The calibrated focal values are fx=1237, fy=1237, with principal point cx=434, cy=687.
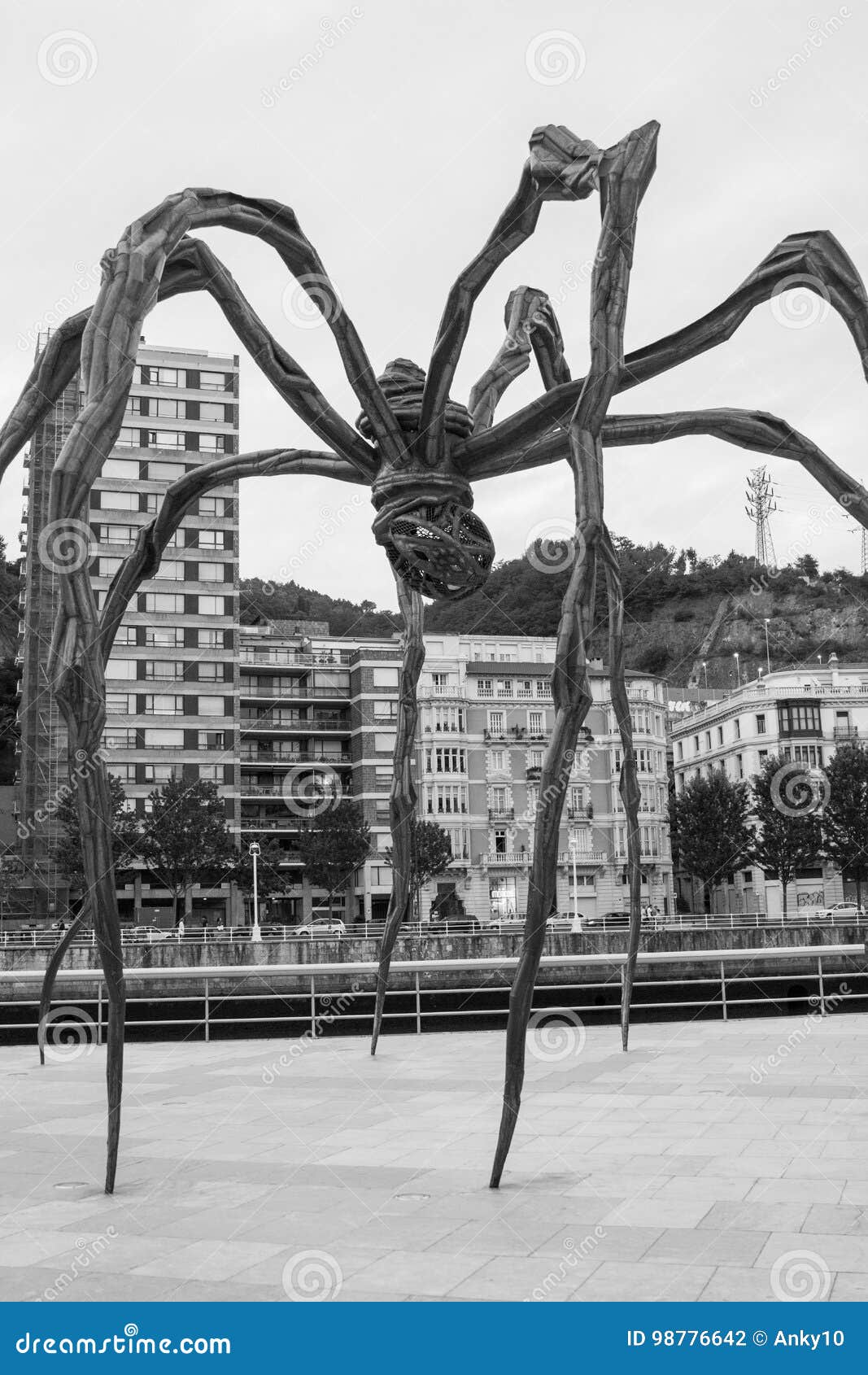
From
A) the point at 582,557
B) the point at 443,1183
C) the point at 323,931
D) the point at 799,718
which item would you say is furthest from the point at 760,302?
the point at 799,718

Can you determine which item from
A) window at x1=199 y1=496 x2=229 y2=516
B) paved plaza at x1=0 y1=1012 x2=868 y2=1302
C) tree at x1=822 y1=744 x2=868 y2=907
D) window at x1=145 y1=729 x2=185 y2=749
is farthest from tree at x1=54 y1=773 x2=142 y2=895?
paved plaza at x1=0 y1=1012 x2=868 y2=1302

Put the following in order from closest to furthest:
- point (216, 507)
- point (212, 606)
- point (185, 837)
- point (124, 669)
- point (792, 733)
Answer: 1. point (185, 837)
2. point (124, 669)
3. point (216, 507)
4. point (212, 606)
5. point (792, 733)

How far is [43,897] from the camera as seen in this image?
51875mm

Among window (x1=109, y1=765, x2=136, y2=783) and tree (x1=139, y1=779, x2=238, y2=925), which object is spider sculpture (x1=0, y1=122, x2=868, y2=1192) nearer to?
tree (x1=139, y1=779, x2=238, y2=925)

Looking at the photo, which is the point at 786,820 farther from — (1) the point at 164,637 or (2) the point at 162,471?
(2) the point at 162,471

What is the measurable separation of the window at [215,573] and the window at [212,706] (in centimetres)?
544

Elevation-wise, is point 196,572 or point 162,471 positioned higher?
point 162,471

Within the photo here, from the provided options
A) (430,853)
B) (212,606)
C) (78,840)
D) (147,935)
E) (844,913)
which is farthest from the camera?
(212,606)

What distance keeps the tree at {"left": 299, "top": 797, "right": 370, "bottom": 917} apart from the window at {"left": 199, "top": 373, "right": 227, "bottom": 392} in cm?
2041

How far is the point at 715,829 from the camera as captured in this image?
58406 mm

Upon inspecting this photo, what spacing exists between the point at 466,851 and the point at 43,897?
2067cm

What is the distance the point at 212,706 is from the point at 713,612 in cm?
A: 8748

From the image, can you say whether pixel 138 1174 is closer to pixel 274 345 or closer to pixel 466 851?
pixel 274 345

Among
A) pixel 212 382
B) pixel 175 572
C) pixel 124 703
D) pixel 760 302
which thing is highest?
pixel 212 382
